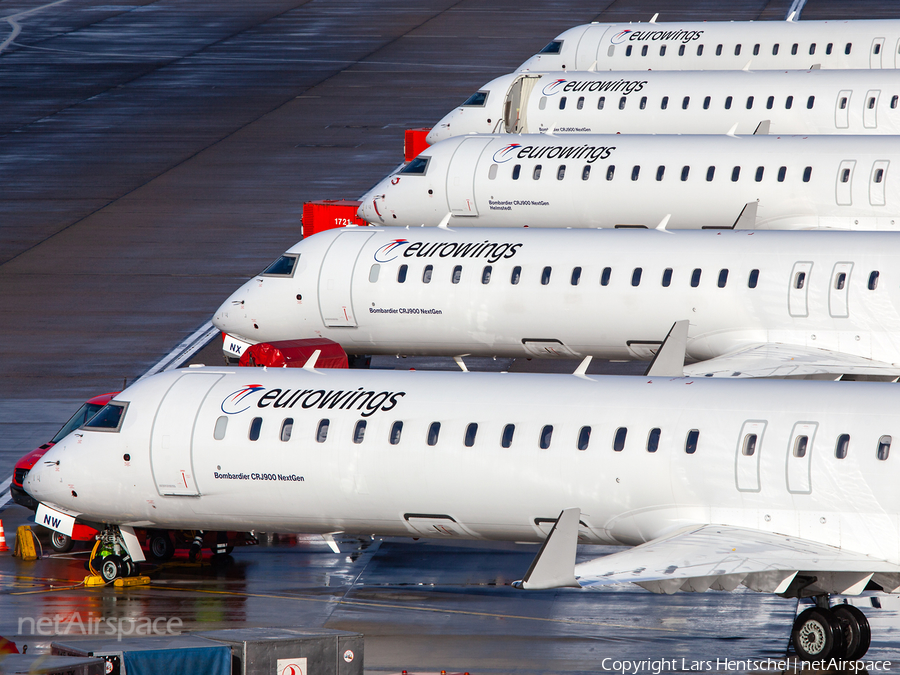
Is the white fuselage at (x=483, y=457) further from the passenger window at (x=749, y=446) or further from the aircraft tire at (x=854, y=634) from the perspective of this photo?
the aircraft tire at (x=854, y=634)

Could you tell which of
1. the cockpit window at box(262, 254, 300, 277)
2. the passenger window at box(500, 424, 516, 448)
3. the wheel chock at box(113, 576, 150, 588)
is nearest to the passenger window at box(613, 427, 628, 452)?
the passenger window at box(500, 424, 516, 448)

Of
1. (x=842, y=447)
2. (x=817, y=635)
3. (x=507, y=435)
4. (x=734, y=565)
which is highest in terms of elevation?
(x=842, y=447)

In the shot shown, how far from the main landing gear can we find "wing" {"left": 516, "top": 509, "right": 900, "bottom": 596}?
352 millimetres

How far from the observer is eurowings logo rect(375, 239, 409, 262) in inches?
1473

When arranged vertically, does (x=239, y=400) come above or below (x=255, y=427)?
above

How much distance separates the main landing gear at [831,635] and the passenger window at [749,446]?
2418mm

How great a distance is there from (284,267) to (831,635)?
1918 centimetres

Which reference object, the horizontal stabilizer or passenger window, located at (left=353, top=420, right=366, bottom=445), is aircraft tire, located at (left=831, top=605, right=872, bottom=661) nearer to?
the horizontal stabilizer

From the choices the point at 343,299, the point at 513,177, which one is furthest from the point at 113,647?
the point at 513,177

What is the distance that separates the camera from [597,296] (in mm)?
35719

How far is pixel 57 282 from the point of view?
50.1m

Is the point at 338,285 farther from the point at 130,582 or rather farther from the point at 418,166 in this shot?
the point at 130,582

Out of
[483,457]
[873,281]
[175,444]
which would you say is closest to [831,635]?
[483,457]

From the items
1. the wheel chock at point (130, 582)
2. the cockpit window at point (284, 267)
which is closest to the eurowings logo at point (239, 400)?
the wheel chock at point (130, 582)
